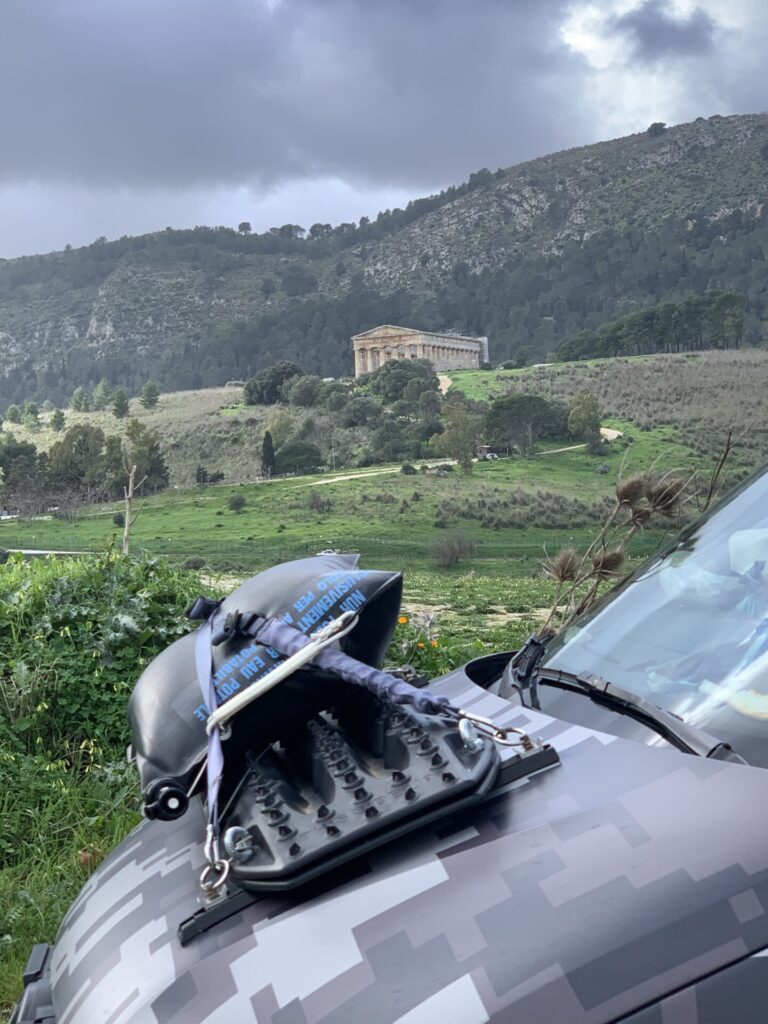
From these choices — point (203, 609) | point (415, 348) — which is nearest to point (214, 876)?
point (203, 609)

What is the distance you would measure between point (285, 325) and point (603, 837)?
12.3m

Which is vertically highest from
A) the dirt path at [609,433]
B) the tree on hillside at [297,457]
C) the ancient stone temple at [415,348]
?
the ancient stone temple at [415,348]

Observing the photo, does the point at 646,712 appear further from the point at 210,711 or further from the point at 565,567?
the point at 565,567

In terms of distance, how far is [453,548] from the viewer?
8.40 meters

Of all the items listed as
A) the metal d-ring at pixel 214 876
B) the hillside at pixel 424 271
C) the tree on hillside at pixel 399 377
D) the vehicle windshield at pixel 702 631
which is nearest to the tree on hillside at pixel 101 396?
the hillside at pixel 424 271

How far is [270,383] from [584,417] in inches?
140

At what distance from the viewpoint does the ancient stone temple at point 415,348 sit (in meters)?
10.9

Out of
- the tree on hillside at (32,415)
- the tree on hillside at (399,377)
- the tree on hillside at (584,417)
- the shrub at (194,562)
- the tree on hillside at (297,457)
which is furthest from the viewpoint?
the tree on hillside at (32,415)

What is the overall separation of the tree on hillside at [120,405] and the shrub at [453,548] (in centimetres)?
416

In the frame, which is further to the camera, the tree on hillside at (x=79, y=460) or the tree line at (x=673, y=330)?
the tree line at (x=673, y=330)

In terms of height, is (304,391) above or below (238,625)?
below

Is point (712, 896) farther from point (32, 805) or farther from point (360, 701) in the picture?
point (32, 805)

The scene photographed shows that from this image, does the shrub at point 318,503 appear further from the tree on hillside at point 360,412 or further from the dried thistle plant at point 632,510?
the dried thistle plant at point 632,510

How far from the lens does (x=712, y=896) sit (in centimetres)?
94
